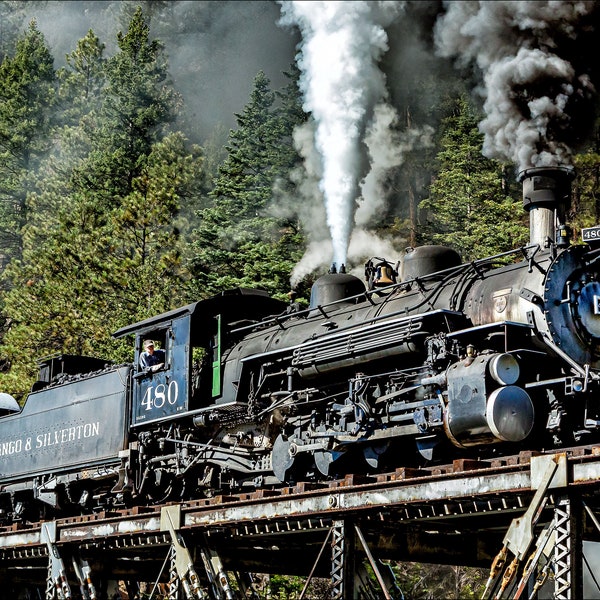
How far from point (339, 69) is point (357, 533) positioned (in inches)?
691

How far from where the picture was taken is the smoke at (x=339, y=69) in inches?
891

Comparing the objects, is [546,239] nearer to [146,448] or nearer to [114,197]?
[146,448]

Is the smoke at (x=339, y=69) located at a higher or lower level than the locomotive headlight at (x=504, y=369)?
higher

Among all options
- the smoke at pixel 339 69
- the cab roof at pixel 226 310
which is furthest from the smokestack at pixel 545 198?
the smoke at pixel 339 69

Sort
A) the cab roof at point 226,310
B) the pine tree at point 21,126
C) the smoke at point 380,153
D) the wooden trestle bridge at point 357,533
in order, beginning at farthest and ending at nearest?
the pine tree at point 21,126 < the smoke at point 380,153 < the cab roof at point 226,310 < the wooden trestle bridge at point 357,533

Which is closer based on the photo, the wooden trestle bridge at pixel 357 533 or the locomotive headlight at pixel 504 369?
the wooden trestle bridge at pixel 357 533

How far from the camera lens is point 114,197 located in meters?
42.7

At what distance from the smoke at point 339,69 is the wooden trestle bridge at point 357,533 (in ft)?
32.4

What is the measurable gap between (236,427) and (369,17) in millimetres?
13840

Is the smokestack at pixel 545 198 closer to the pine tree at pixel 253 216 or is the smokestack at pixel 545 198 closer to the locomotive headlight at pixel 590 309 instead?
the locomotive headlight at pixel 590 309

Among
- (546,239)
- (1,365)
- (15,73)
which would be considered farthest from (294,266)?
(15,73)

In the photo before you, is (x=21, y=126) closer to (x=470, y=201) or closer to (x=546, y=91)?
(x=470, y=201)

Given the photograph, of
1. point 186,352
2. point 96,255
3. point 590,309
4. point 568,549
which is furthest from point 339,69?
point 568,549

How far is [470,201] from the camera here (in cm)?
3894
